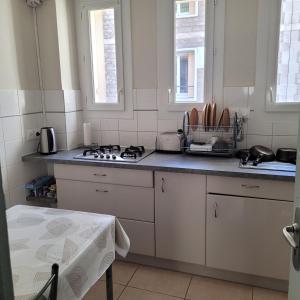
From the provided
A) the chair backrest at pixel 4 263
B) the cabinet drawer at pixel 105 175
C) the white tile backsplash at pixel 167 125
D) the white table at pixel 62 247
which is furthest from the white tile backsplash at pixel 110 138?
the chair backrest at pixel 4 263

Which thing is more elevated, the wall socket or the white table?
the wall socket

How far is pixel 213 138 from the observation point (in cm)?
249

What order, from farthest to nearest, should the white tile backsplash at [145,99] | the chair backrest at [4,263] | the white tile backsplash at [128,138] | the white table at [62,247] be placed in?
the white tile backsplash at [128,138]
the white tile backsplash at [145,99]
the white table at [62,247]
the chair backrest at [4,263]

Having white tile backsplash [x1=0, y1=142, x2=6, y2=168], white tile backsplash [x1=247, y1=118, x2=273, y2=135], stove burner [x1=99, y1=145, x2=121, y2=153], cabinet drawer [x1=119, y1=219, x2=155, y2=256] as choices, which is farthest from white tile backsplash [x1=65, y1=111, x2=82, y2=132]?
white tile backsplash [x1=247, y1=118, x2=273, y2=135]

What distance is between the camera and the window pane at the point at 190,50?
2475 mm

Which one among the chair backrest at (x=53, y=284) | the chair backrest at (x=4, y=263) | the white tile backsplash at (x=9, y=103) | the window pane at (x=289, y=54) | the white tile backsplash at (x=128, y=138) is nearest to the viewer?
the chair backrest at (x=4, y=263)

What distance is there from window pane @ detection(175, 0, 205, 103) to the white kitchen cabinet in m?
0.81

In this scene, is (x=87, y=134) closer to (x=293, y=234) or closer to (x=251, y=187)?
(x=251, y=187)

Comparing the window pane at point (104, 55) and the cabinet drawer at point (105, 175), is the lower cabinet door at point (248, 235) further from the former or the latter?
the window pane at point (104, 55)

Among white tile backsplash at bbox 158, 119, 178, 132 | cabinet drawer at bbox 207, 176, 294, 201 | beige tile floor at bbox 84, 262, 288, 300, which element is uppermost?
white tile backsplash at bbox 158, 119, 178, 132

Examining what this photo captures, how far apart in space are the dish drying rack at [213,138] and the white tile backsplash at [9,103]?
4.67 feet

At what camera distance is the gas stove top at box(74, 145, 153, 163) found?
240cm

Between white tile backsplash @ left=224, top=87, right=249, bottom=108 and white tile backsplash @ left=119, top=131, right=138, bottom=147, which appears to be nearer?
white tile backsplash @ left=224, top=87, right=249, bottom=108

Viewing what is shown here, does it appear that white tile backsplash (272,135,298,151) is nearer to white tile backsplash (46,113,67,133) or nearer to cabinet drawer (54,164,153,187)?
cabinet drawer (54,164,153,187)
